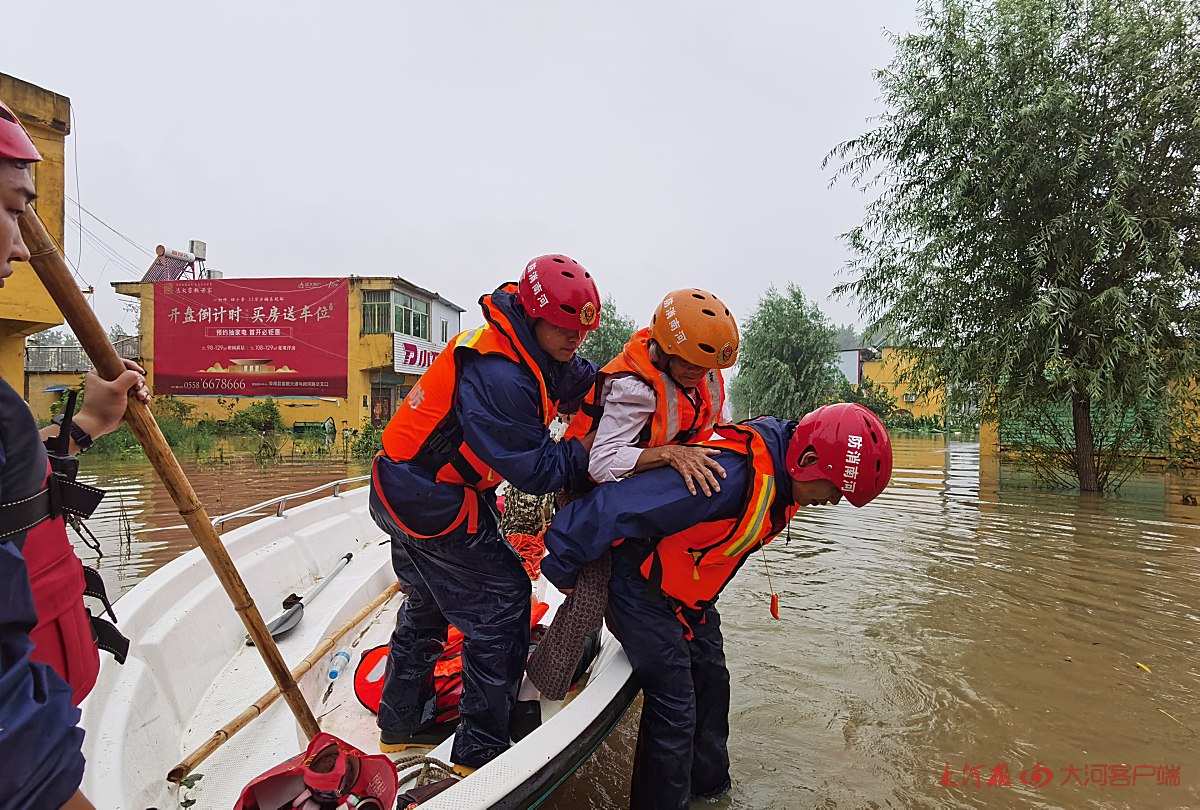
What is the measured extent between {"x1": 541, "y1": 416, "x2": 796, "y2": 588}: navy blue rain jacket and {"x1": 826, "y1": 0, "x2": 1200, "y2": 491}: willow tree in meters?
9.69

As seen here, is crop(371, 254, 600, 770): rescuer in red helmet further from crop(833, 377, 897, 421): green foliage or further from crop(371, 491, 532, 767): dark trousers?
crop(833, 377, 897, 421): green foliage

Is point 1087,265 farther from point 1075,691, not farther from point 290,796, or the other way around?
point 290,796

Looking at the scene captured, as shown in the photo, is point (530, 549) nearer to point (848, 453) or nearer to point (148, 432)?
point (848, 453)

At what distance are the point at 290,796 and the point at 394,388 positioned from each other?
24498 mm

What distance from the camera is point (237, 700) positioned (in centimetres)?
296

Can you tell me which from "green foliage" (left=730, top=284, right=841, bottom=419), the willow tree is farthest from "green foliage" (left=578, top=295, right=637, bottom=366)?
the willow tree

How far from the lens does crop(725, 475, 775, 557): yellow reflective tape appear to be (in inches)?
94.8

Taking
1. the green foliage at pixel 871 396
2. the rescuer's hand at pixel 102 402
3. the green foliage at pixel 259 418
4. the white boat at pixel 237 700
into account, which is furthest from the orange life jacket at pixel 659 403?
the green foliage at pixel 871 396

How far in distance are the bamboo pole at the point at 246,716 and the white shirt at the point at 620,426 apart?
1.54 m

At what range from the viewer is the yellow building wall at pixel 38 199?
302 inches

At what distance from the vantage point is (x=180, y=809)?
2.37 meters

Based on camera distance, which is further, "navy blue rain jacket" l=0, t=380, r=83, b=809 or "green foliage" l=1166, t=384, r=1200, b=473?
"green foliage" l=1166, t=384, r=1200, b=473

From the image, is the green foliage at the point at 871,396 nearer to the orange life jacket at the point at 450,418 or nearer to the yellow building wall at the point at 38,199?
the yellow building wall at the point at 38,199

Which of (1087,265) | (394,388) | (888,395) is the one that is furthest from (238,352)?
(888,395)
